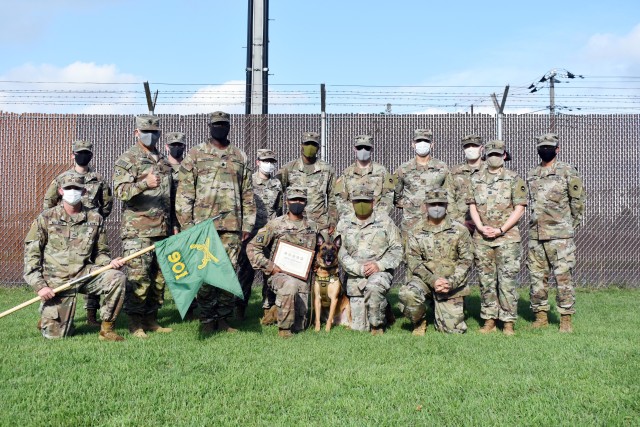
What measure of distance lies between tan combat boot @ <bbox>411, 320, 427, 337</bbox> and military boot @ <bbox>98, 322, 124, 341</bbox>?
11.6 feet

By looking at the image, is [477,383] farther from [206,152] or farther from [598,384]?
[206,152]

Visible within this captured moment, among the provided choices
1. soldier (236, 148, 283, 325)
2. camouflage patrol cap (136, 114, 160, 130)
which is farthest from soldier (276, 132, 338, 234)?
camouflage patrol cap (136, 114, 160, 130)

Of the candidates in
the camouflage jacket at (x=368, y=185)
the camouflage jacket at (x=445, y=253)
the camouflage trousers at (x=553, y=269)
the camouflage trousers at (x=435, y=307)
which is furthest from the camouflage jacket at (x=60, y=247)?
the camouflage trousers at (x=553, y=269)

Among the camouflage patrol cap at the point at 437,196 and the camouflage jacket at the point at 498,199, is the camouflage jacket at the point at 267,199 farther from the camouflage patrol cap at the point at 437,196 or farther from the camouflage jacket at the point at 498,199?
the camouflage jacket at the point at 498,199

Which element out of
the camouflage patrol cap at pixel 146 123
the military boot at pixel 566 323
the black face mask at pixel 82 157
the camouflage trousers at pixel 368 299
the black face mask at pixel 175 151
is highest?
the camouflage patrol cap at pixel 146 123

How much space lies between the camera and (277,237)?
8.09m

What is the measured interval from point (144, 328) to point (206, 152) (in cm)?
240

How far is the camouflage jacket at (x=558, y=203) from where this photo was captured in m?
8.05

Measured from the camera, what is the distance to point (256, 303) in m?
10.1

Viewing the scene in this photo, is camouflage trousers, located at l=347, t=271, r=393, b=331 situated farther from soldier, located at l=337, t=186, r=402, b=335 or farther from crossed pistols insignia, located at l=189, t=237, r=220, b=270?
crossed pistols insignia, located at l=189, t=237, r=220, b=270

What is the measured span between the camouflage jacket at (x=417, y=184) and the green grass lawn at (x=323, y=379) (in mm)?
1922

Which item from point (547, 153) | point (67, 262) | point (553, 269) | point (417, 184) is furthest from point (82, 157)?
point (553, 269)

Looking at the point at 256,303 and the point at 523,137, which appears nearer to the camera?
the point at 256,303

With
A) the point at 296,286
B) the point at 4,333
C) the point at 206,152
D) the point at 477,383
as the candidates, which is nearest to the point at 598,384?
the point at 477,383
